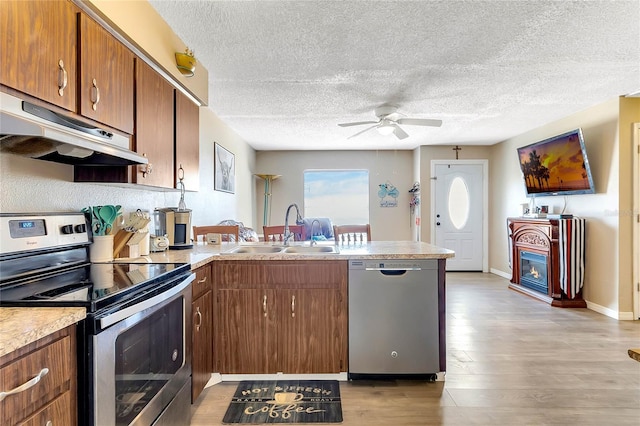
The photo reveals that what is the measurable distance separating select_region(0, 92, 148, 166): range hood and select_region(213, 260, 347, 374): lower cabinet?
97 centimetres

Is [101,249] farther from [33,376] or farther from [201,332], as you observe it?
[33,376]

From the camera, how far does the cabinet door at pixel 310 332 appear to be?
2340 mm

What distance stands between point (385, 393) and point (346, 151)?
5242 millimetres

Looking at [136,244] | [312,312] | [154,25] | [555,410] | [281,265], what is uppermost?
[154,25]

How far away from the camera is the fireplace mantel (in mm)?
4160

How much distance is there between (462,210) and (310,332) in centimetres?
499

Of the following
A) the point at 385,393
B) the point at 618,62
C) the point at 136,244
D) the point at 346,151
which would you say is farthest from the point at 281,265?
the point at 346,151

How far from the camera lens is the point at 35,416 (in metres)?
0.91

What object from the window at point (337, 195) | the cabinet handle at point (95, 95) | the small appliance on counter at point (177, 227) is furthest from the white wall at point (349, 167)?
the cabinet handle at point (95, 95)

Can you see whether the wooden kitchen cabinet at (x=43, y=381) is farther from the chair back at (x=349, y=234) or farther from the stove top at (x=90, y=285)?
the chair back at (x=349, y=234)

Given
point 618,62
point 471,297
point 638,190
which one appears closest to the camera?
point 618,62

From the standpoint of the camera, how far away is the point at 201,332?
84.7 inches

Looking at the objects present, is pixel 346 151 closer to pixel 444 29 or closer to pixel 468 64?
pixel 468 64

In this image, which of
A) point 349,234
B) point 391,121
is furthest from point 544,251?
point 349,234
